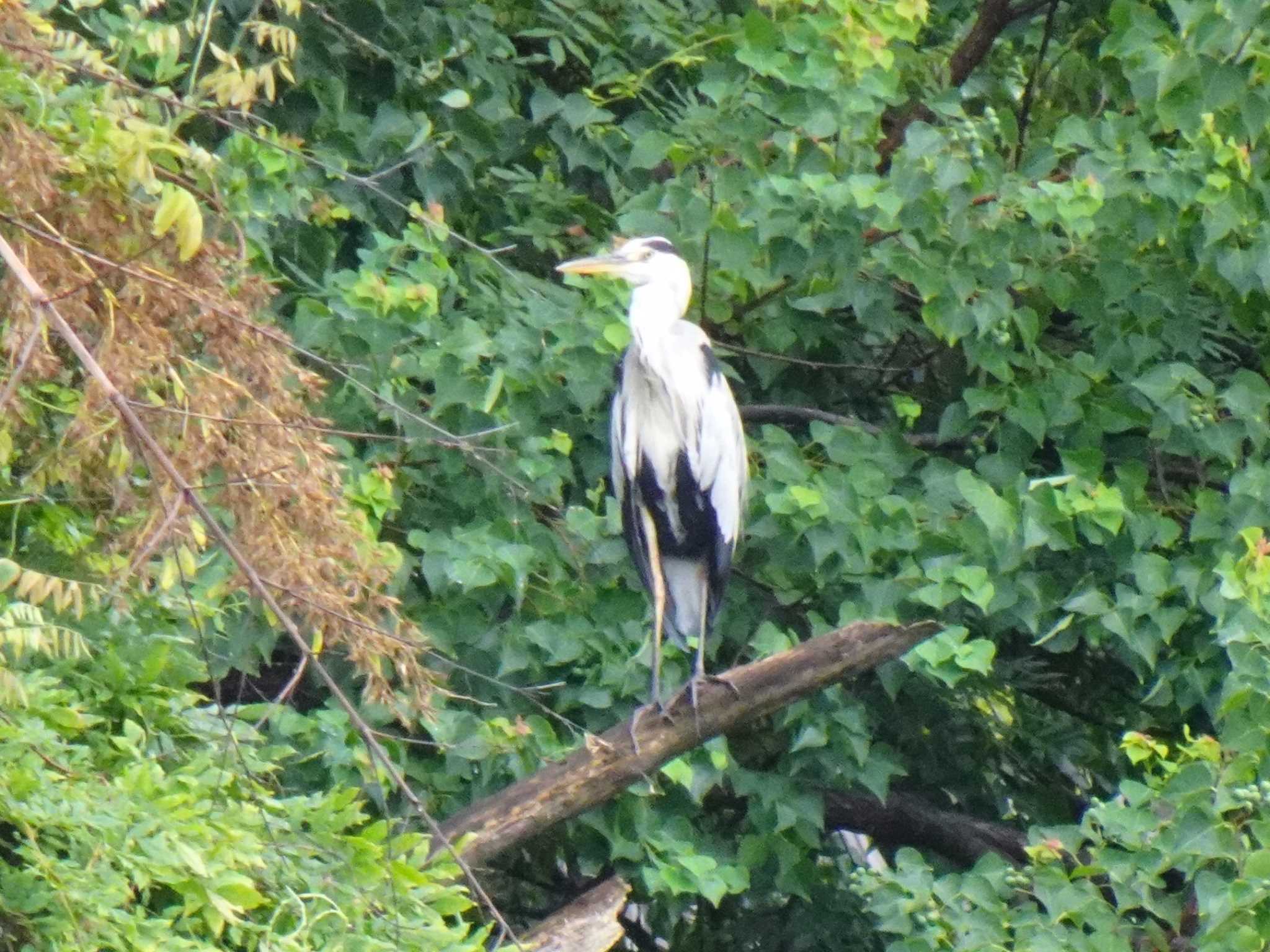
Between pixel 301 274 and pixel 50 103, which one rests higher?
pixel 50 103

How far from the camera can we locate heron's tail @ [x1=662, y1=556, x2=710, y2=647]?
447 centimetres

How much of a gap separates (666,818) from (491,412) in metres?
0.92

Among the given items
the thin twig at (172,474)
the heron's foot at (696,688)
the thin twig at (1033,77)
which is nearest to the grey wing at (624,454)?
the heron's foot at (696,688)

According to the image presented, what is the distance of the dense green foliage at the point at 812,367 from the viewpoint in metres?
3.66

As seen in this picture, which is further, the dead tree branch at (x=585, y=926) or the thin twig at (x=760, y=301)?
the thin twig at (x=760, y=301)

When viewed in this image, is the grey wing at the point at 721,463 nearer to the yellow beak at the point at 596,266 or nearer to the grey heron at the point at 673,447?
the grey heron at the point at 673,447

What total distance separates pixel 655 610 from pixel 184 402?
5.64 ft

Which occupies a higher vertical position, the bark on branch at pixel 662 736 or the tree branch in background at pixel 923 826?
the bark on branch at pixel 662 736

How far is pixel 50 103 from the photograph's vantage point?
2727 millimetres

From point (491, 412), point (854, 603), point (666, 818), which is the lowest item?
point (666, 818)

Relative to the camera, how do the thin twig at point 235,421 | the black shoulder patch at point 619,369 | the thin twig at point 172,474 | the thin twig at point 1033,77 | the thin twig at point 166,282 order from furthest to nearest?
the thin twig at point 1033,77 → the black shoulder patch at point 619,369 → the thin twig at point 166,282 → the thin twig at point 235,421 → the thin twig at point 172,474

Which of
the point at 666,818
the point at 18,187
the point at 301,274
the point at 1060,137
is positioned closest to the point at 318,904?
the point at 18,187

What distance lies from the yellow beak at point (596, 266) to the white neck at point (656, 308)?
10 cm

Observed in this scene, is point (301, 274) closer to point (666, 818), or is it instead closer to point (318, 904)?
point (666, 818)
